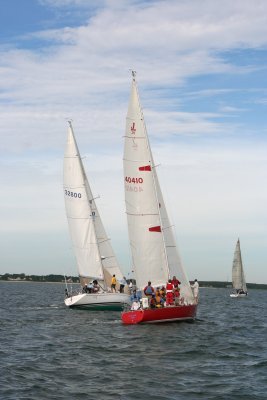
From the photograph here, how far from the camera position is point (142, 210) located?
3225 cm

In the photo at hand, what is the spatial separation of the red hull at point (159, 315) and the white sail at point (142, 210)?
5.92 feet

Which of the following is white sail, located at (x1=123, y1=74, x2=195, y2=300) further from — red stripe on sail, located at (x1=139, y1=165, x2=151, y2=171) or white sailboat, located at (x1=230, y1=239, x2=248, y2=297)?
white sailboat, located at (x1=230, y1=239, x2=248, y2=297)

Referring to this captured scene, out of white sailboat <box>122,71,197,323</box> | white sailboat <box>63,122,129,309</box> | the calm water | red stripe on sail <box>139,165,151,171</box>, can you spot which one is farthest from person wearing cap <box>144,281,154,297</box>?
white sailboat <box>63,122,129,309</box>

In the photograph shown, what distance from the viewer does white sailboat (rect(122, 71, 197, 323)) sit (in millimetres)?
31969

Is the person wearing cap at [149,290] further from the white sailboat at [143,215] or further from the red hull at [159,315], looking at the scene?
the white sailboat at [143,215]

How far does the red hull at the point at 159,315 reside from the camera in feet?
96.5

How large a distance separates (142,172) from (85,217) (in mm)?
14299

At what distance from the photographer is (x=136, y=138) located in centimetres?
3228

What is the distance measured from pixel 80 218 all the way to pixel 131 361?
83.6 feet

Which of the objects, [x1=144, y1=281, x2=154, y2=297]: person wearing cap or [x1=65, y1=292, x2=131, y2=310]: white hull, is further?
[x1=65, y1=292, x2=131, y2=310]: white hull

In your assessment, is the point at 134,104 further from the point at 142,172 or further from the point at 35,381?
the point at 35,381

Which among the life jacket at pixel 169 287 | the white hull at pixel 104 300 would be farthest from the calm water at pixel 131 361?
the white hull at pixel 104 300

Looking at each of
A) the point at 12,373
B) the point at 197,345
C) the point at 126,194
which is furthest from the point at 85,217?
the point at 12,373

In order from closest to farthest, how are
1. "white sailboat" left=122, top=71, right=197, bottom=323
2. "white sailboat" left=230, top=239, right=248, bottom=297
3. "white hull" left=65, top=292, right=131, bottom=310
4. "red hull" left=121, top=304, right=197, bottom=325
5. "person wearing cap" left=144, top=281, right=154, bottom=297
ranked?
"red hull" left=121, top=304, right=197, bottom=325, "person wearing cap" left=144, top=281, right=154, bottom=297, "white sailboat" left=122, top=71, right=197, bottom=323, "white hull" left=65, top=292, right=131, bottom=310, "white sailboat" left=230, top=239, right=248, bottom=297
